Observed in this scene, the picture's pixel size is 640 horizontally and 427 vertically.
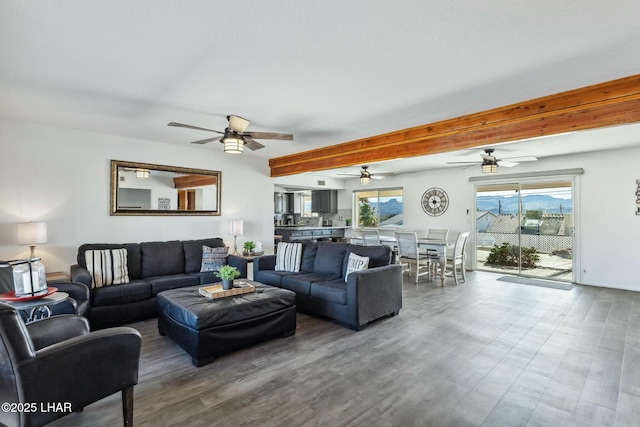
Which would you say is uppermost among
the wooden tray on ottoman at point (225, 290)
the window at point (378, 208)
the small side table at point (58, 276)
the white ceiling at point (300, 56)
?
the white ceiling at point (300, 56)

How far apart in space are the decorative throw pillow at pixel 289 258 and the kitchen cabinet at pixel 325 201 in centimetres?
509

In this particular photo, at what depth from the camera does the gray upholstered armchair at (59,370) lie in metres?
1.51

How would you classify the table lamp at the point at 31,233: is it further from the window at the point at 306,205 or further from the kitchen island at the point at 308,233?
the window at the point at 306,205

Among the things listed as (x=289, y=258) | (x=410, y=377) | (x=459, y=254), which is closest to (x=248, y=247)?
(x=289, y=258)

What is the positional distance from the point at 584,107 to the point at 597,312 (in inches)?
115

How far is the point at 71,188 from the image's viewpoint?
14.0 feet

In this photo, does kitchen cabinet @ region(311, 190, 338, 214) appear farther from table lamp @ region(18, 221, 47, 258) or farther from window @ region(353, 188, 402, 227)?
table lamp @ region(18, 221, 47, 258)

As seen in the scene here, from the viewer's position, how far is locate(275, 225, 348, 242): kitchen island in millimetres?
8453

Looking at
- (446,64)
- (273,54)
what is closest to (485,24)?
(446,64)

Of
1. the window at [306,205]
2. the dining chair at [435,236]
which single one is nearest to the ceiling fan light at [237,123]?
the dining chair at [435,236]

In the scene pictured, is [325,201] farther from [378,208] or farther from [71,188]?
[71,188]

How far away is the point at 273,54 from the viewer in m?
2.29

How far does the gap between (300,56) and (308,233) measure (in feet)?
22.0

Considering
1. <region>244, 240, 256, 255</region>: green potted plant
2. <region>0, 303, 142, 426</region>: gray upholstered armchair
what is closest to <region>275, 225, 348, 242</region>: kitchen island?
<region>244, 240, 256, 255</region>: green potted plant
